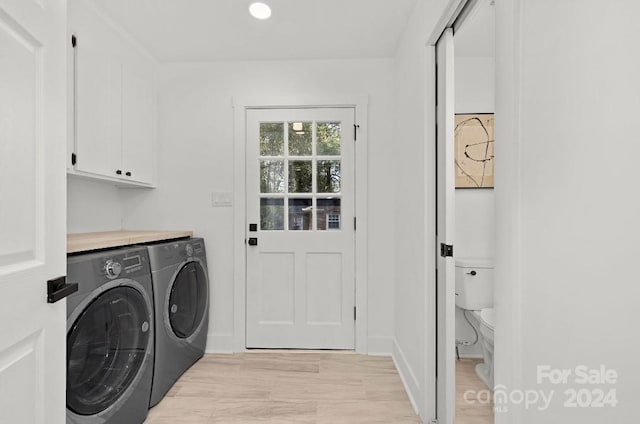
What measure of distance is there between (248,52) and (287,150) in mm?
793

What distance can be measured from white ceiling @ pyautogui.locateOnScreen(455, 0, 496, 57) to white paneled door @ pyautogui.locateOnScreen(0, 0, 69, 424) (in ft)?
6.66

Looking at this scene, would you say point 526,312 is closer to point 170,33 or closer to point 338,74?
point 338,74

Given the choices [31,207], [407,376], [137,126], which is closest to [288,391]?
[407,376]

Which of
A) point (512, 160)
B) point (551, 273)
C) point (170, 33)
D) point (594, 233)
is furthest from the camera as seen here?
point (170, 33)

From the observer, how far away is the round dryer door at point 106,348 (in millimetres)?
1372

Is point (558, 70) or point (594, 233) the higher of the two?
point (558, 70)

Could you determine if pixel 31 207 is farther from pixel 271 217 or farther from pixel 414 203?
pixel 271 217

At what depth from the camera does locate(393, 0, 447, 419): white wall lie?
1.83 m

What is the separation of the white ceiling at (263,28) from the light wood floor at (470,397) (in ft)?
7.66

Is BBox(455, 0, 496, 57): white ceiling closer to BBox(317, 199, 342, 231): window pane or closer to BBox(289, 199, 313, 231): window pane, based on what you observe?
BBox(317, 199, 342, 231): window pane

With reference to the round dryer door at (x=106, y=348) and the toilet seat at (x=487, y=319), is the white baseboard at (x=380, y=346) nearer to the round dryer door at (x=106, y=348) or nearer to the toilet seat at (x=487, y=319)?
the toilet seat at (x=487, y=319)

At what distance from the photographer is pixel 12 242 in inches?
32.8

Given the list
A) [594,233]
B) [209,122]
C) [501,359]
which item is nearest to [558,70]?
[594,233]

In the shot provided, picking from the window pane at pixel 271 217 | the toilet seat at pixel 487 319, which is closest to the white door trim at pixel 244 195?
the window pane at pixel 271 217
